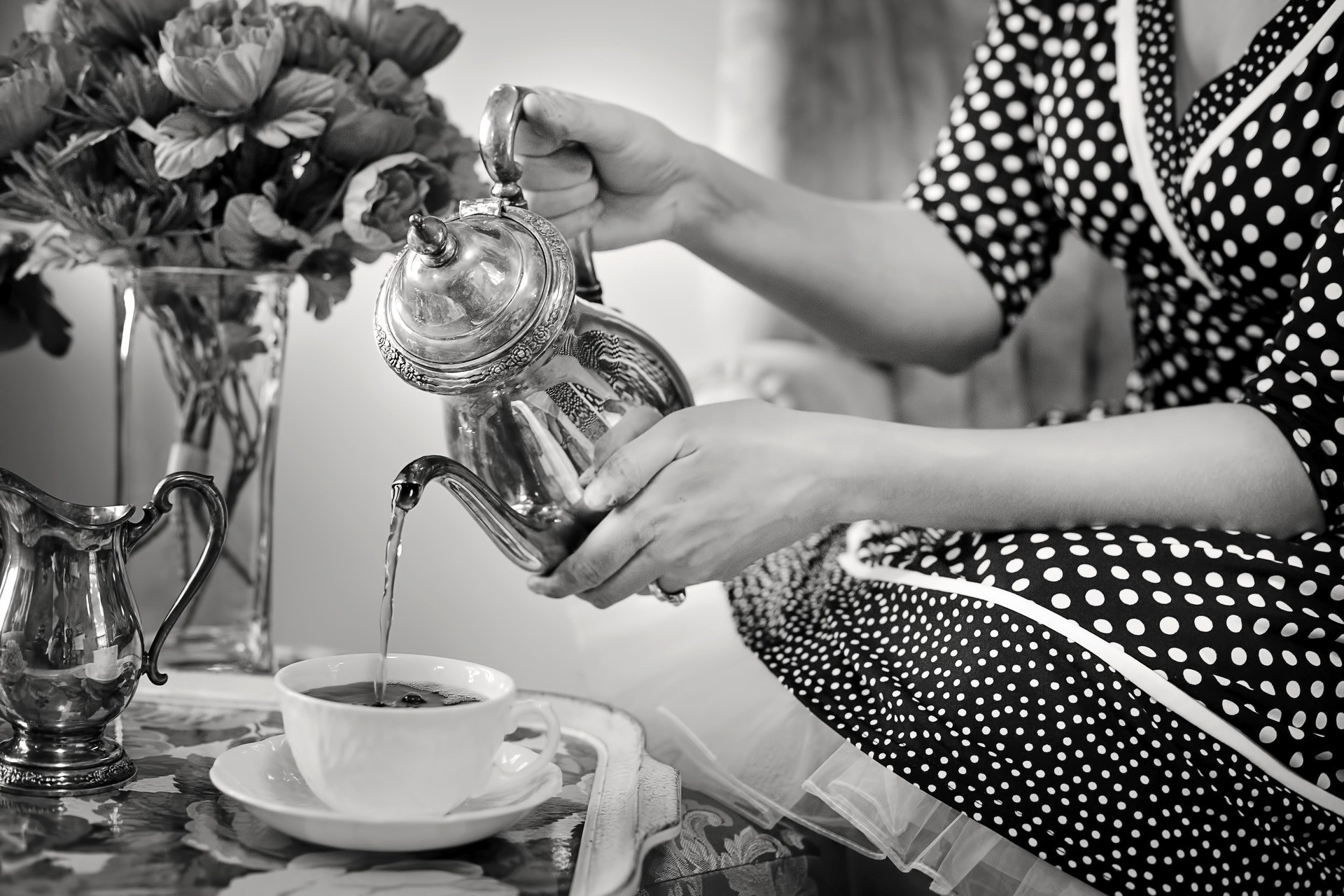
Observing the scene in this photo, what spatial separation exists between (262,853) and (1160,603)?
0.48 metres

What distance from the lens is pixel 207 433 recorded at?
2.98 ft

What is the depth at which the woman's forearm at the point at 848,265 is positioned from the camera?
2.96 ft

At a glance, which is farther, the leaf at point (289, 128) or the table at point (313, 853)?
the leaf at point (289, 128)

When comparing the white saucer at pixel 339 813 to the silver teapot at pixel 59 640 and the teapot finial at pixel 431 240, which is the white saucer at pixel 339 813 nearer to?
the silver teapot at pixel 59 640

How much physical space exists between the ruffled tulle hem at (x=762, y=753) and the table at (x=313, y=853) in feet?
0.12

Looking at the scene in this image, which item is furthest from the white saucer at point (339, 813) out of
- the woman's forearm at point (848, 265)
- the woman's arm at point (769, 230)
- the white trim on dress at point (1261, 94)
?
the white trim on dress at point (1261, 94)

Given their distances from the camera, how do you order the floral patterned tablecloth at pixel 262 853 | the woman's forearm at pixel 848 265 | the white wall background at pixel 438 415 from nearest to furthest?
1. the floral patterned tablecloth at pixel 262 853
2. the woman's forearm at pixel 848 265
3. the white wall background at pixel 438 415

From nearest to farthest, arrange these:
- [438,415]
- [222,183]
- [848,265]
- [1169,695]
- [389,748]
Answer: [389,748] < [1169,695] < [222,183] < [848,265] < [438,415]

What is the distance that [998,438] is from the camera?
72 centimetres

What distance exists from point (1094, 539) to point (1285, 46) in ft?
1.31

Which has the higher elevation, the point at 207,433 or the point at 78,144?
the point at 78,144

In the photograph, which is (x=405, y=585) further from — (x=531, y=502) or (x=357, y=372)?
(x=531, y=502)

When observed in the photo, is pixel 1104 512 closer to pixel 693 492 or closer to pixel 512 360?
pixel 693 492

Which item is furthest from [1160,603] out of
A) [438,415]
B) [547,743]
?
[438,415]
